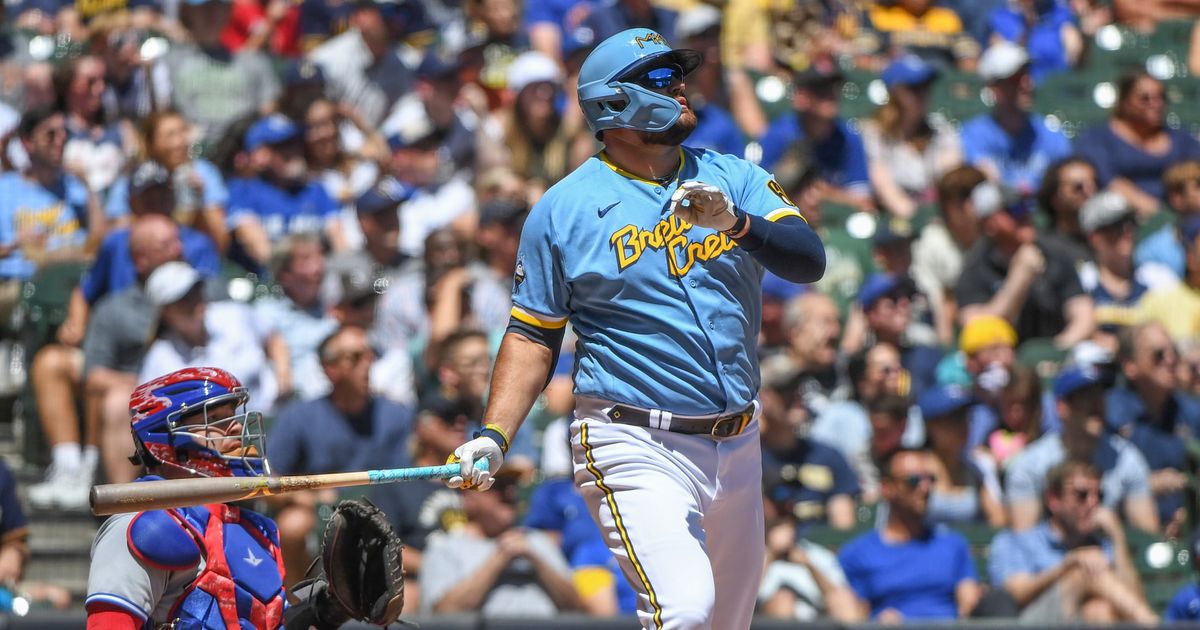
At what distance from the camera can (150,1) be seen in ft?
35.8

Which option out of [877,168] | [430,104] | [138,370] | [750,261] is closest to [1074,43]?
[877,168]

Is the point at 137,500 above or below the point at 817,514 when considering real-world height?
above

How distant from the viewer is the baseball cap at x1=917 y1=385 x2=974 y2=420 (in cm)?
809

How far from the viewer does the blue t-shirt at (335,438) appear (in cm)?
760

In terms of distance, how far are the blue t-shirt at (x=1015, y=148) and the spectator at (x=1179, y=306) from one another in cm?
125

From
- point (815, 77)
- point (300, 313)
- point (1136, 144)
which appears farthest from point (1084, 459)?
point (300, 313)

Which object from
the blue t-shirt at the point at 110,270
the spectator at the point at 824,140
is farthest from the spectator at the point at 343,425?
the spectator at the point at 824,140

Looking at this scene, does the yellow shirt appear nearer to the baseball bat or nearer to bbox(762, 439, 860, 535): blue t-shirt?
bbox(762, 439, 860, 535): blue t-shirt

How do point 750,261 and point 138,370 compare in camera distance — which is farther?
point 138,370

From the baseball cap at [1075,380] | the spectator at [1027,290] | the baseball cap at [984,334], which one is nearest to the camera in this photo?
the baseball cap at [1075,380]

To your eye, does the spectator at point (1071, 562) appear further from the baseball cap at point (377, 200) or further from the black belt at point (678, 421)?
the baseball cap at point (377, 200)

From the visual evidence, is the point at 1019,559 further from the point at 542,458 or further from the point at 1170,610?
the point at 542,458

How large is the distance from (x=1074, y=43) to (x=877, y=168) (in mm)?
2489

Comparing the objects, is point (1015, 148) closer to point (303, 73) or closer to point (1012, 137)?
point (1012, 137)
